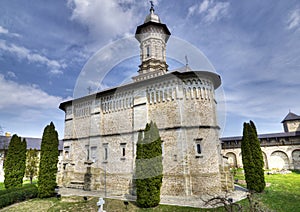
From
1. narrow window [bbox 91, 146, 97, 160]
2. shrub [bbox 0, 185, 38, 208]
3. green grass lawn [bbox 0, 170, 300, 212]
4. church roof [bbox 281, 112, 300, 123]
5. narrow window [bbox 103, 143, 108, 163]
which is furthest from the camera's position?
church roof [bbox 281, 112, 300, 123]

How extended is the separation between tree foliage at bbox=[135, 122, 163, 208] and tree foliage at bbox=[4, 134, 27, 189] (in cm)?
1098

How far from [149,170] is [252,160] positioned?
742 cm

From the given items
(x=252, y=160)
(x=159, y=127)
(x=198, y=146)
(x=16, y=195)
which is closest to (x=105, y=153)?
(x=159, y=127)

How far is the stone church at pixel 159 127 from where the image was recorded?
11.9 meters

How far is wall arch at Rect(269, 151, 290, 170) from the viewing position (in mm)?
24484

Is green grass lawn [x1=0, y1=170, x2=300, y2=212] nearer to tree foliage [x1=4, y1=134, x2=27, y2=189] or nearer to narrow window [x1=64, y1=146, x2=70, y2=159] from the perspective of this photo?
tree foliage [x1=4, y1=134, x2=27, y2=189]

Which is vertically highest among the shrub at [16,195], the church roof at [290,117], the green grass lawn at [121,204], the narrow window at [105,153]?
the church roof at [290,117]

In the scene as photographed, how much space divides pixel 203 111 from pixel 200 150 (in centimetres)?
260

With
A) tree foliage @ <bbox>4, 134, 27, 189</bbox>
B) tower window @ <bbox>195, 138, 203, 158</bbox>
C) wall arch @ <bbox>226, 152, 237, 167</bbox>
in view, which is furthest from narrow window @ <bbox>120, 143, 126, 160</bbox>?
wall arch @ <bbox>226, 152, 237, 167</bbox>

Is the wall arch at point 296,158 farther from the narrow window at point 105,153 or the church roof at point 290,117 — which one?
the narrow window at point 105,153

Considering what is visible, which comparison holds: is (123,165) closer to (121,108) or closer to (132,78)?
(121,108)

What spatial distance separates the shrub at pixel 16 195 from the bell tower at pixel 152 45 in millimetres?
12398

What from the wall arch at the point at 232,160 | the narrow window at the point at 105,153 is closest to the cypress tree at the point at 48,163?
the narrow window at the point at 105,153

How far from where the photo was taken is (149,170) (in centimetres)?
1078
